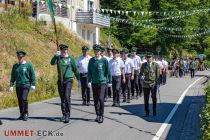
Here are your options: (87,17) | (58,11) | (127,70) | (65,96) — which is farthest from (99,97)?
(87,17)

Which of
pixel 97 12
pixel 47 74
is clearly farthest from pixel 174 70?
pixel 47 74

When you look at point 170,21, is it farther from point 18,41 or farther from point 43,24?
point 18,41

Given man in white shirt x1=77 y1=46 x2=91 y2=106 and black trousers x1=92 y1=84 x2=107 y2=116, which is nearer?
black trousers x1=92 y1=84 x2=107 y2=116

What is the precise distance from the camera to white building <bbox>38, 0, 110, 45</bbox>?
41625mm

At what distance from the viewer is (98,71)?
1224 centimetres

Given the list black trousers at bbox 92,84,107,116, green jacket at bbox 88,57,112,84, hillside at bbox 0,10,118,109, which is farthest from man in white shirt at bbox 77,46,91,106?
black trousers at bbox 92,84,107,116

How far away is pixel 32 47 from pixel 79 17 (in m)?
18.3

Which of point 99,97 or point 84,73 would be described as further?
point 84,73

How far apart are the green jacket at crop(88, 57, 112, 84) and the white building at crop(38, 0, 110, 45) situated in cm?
2561

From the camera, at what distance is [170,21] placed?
6078 centimetres

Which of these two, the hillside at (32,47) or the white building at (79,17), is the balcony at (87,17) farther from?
the hillside at (32,47)

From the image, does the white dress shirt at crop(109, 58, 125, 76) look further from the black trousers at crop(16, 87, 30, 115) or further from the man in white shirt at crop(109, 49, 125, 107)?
the black trousers at crop(16, 87, 30, 115)

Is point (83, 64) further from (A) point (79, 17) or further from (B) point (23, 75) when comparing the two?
(A) point (79, 17)

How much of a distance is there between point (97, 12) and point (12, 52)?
24.9 m
